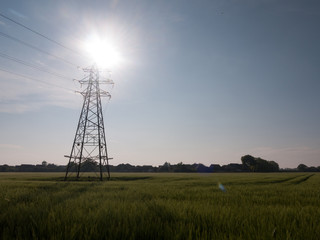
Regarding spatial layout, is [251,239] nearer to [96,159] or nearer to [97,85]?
[96,159]

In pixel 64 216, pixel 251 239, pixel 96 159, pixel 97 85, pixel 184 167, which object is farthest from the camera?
pixel 184 167

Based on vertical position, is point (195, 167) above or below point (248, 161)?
below

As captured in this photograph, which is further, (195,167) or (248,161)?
(248,161)

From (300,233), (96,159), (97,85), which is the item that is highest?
(97,85)

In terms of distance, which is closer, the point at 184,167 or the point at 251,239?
the point at 251,239

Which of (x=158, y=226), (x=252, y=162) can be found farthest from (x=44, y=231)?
(x=252, y=162)

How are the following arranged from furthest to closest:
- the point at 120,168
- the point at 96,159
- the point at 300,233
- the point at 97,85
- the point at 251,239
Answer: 1. the point at 120,168
2. the point at 97,85
3. the point at 96,159
4. the point at 300,233
5. the point at 251,239

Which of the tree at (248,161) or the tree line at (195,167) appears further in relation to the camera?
the tree at (248,161)

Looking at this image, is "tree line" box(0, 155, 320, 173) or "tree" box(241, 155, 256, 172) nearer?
"tree line" box(0, 155, 320, 173)

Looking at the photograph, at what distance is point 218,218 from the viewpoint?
12.5 feet

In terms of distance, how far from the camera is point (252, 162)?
153000 millimetres

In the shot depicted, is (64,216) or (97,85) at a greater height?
(97,85)

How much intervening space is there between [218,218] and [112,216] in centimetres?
211

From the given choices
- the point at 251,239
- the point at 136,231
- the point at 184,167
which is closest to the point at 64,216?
the point at 136,231
